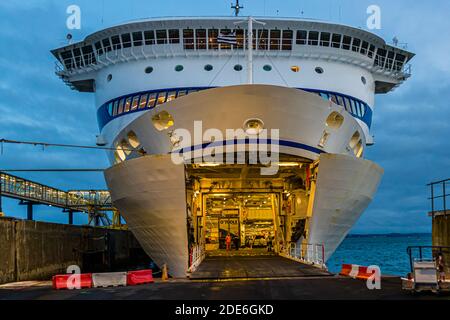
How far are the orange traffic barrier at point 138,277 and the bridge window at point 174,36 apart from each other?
37.3ft

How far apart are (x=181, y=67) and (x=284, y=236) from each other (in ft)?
26.4

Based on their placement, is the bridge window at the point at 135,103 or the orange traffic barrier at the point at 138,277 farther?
the bridge window at the point at 135,103

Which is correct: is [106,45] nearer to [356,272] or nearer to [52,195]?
[356,272]

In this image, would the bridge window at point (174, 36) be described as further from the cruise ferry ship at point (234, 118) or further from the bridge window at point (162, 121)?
the bridge window at point (162, 121)

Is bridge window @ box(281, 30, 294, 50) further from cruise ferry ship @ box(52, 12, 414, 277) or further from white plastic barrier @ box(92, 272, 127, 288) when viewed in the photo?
white plastic barrier @ box(92, 272, 127, 288)

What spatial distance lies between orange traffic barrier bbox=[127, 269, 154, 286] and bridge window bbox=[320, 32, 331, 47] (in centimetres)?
1303

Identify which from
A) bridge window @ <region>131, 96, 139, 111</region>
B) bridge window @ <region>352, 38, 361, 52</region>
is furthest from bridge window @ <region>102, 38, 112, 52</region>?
bridge window @ <region>352, 38, 361, 52</region>

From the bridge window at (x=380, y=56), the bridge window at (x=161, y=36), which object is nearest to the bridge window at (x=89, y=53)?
the bridge window at (x=161, y=36)

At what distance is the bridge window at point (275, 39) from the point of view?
22281mm

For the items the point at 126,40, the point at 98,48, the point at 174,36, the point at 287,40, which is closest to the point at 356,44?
the point at 287,40

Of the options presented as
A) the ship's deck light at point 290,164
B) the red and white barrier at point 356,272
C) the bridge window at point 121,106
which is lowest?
the red and white barrier at point 356,272

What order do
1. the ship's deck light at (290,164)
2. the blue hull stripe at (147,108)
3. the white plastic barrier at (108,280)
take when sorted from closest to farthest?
1. the white plastic barrier at (108,280)
2. the ship's deck light at (290,164)
3. the blue hull stripe at (147,108)

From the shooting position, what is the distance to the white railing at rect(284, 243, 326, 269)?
1677cm

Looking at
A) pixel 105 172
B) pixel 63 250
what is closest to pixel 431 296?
pixel 105 172
